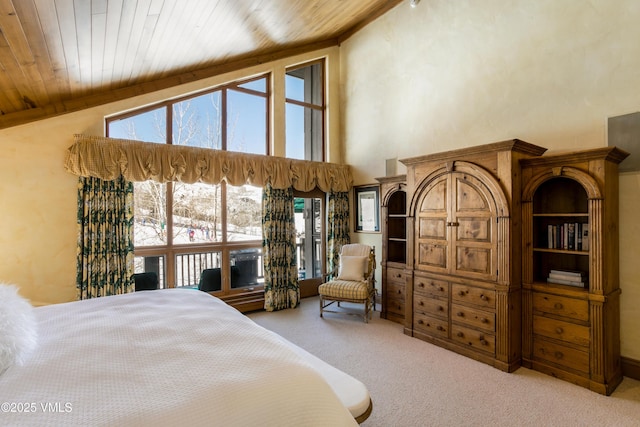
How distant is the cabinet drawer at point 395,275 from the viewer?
4336 millimetres

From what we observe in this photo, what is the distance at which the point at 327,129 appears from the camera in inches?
230

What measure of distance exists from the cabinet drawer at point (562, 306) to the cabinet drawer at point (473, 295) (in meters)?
0.39

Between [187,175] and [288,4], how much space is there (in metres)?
2.45

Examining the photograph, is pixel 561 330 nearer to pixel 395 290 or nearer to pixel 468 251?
pixel 468 251

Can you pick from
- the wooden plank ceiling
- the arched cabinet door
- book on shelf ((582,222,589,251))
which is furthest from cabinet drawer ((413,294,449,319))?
the wooden plank ceiling

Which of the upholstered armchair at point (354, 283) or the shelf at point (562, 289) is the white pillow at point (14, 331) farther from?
the shelf at point (562, 289)

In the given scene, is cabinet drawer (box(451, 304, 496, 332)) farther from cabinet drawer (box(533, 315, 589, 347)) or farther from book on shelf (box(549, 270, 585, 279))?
book on shelf (box(549, 270, 585, 279))

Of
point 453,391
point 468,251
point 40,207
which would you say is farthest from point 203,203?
point 453,391

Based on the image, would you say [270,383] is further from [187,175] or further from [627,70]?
[627,70]

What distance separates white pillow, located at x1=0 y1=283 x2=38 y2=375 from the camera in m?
1.31

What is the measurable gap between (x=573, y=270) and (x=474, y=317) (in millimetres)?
1056

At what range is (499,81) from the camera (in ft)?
12.0

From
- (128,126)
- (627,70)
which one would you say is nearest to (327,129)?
(128,126)

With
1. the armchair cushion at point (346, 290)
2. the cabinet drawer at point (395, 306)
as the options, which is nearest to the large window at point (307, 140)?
the armchair cushion at point (346, 290)
